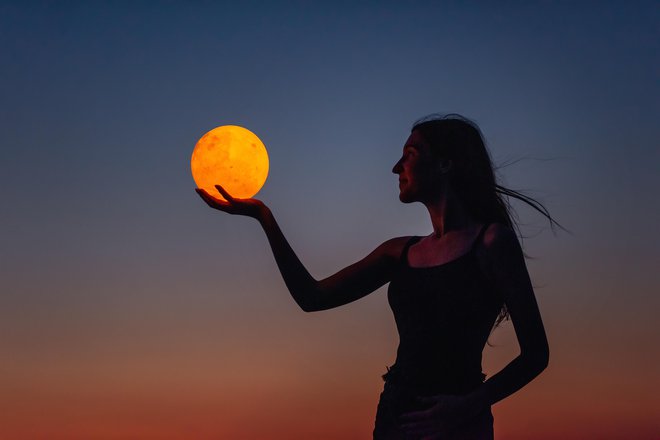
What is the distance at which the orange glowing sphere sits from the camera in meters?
5.10

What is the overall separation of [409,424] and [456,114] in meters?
1.80

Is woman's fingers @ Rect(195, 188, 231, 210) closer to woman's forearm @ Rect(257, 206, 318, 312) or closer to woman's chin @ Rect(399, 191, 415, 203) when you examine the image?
woman's forearm @ Rect(257, 206, 318, 312)

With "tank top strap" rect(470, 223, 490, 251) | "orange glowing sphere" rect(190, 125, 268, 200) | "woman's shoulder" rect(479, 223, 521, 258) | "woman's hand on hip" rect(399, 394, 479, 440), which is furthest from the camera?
"orange glowing sphere" rect(190, 125, 268, 200)

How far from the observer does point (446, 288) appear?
12.5 feet

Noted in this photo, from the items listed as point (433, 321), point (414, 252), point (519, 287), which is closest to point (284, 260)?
point (414, 252)

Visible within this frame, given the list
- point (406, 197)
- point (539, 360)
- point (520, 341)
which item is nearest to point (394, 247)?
point (406, 197)

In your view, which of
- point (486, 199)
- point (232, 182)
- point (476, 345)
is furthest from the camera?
point (232, 182)

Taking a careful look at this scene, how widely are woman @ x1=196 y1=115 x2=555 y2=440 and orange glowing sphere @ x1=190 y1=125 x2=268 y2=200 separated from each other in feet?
2.11

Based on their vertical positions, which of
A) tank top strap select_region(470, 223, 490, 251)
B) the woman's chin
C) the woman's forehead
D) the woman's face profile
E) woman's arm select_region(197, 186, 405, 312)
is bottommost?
tank top strap select_region(470, 223, 490, 251)

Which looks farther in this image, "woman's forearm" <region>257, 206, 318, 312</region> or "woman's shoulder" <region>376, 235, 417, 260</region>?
"woman's forearm" <region>257, 206, 318, 312</region>

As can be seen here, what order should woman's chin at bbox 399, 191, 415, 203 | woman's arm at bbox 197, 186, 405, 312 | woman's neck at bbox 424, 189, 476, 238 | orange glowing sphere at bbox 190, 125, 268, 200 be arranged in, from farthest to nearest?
orange glowing sphere at bbox 190, 125, 268, 200
woman's arm at bbox 197, 186, 405, 312
woman's chin at bbox 399, 191, 415, 203
woman's neck at bbox 424, 189, 476, 238

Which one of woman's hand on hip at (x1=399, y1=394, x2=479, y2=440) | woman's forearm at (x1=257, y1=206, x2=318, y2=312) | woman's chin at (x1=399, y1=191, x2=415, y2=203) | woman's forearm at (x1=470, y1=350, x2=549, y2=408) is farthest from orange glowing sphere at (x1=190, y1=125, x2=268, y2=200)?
woman's forearm at (x1=470, y1=350, x2=549, y2=408)

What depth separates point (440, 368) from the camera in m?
3.73

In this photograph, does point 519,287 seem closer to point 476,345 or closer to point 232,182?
point 476,345
